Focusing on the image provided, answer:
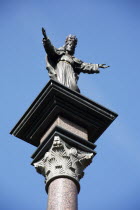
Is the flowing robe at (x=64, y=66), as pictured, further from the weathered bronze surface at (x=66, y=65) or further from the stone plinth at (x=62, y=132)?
the stone plinth at (x=62, y=132)

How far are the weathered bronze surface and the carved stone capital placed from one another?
2.40 meters

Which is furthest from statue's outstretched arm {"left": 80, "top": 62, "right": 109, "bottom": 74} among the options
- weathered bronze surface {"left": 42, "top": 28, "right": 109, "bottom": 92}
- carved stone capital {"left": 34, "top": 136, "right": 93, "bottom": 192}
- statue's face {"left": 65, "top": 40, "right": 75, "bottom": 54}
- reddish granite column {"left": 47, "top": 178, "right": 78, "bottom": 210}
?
reddish granite column {"left": 47, "top": 178, "right": 78, "bottom": 210}

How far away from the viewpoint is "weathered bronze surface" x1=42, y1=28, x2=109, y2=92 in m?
12.7

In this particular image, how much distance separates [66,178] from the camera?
987cm

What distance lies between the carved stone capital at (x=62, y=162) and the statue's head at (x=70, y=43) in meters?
4.45

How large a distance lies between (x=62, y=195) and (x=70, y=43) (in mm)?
6184

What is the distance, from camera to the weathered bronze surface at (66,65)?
1273 cm

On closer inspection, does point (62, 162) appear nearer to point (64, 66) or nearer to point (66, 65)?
point (64, 66)

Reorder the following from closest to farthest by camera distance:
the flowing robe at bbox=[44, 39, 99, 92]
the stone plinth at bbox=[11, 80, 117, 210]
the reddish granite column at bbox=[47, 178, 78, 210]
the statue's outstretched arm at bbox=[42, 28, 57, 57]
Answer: the reddish granite column at bbox=[47, 178, 78, 210], the stone plinth at bbox=[11, 80, 117, 210], the flowing robe at bbox=[44, 39, 99, 92], the statue's outstretched arm at bbox=[42, 28, 57, 57]

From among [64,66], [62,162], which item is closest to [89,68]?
[64,66]

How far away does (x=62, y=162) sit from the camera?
1017 centimetres

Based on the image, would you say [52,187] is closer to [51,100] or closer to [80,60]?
[51,100]

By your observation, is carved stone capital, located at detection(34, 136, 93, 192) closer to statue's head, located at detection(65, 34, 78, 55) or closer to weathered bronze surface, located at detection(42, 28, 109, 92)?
weathered bronze surface, located at detection(42, 28, 109, 92)

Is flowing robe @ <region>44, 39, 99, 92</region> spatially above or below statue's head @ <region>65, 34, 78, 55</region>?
below
